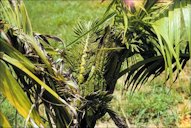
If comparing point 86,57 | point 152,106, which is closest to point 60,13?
point 152,106

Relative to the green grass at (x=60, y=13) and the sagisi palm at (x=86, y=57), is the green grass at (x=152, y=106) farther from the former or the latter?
the green grass at (x=60, y=13)

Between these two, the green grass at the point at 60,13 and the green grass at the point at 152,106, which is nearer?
the green grass at the point at 152,106

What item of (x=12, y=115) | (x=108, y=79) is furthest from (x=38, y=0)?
(x=108, y=79)

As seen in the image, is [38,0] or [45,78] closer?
[45,78]

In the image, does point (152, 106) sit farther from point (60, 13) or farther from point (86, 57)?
point (60, 13)

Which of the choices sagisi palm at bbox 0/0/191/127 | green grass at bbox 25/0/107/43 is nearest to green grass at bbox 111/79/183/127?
sagisi palm at bbox 0/0/191/127

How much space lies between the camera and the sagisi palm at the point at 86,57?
200 cm

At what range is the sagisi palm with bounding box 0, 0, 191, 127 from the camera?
2.00 m

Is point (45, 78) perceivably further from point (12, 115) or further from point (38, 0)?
point (38, 0)

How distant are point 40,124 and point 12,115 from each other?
2.18 meters

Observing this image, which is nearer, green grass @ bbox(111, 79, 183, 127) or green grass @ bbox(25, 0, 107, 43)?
green grass @ bbox(111, 79, 183, 127)

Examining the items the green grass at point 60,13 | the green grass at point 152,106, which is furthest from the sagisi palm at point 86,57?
the green grass at point 60,13

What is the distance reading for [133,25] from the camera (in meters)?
2.30

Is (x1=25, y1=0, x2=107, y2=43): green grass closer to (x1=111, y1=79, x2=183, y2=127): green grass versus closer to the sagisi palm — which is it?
(x1=111, y1=79, x2=183, y2=127): green grass
